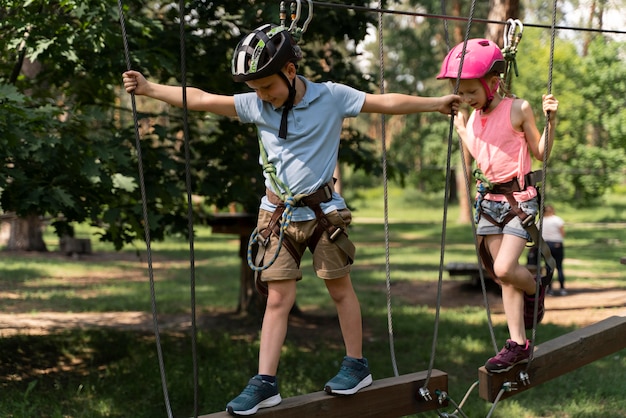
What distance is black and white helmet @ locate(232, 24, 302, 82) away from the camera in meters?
2.94

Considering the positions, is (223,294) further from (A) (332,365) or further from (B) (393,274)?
(A) (332,365)

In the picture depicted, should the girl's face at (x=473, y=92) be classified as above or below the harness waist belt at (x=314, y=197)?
above

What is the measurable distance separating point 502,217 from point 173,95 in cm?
166

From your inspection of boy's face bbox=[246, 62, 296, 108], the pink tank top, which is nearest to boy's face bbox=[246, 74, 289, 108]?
boy's face bbox=[246, 62, 296, 108]

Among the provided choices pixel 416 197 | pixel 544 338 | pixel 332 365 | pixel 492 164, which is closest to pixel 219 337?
pixel 332 365

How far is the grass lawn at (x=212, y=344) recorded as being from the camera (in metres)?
6.93

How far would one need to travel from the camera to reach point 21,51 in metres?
5.93

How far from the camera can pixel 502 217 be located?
12.5 ft

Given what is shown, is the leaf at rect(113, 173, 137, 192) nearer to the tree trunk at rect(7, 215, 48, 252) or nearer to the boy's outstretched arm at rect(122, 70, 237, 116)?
the boy's outstretched arm at rect(122, 70, 237, 116)

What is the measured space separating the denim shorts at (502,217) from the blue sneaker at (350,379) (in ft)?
3.23

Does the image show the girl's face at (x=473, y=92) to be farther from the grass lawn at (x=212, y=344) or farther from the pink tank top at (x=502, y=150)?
the grass lawn at (x=212, y=344)

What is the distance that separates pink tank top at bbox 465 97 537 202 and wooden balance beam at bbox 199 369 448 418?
0.97 m

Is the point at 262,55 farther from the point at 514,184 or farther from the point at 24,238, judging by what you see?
the point at 24,238

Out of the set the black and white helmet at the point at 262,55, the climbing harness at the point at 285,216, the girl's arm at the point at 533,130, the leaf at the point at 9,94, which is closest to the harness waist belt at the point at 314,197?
the climbing harness at the point at 285,216
